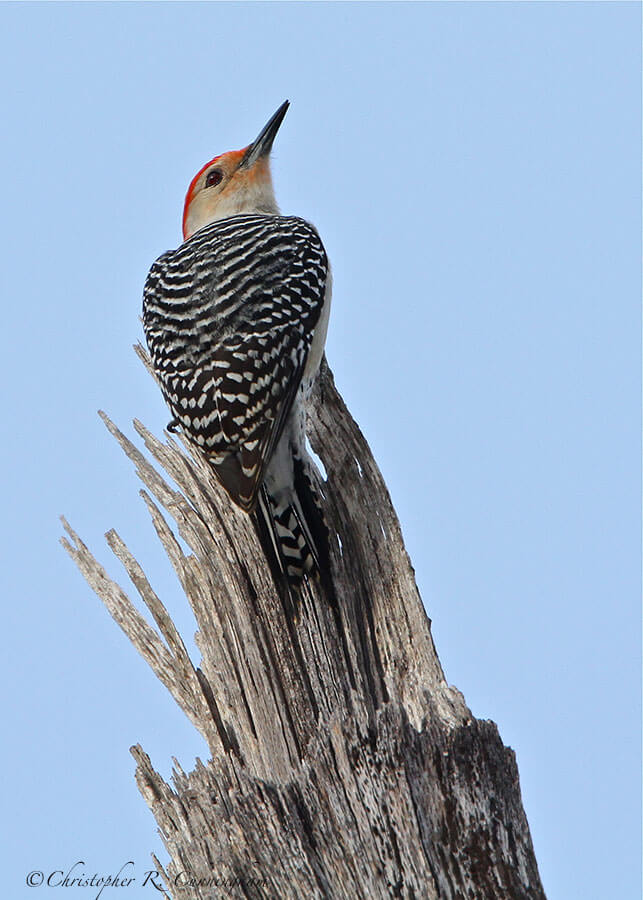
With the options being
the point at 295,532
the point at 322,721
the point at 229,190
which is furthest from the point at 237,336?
the point at 229,190

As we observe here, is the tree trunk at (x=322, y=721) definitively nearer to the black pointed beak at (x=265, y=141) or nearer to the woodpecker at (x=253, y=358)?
the woodpecker at (x=253, y=358)

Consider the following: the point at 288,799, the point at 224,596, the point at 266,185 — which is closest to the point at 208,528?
the point at 224,596

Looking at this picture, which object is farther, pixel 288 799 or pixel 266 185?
pixel 266 185

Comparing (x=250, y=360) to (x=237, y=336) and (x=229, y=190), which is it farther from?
(x=229, y=190)

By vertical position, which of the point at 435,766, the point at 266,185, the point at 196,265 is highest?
the point at 266,185

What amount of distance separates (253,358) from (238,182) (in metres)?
3.15

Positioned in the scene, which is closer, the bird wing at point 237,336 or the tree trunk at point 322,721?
the tree trunk at point 322,721

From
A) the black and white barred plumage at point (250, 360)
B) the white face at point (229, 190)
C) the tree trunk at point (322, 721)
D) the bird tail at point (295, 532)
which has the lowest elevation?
the tree trunk at point (322, 721)

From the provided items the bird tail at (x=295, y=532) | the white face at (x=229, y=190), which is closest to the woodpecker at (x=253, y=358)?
the bird tail at (x=295, y=532)

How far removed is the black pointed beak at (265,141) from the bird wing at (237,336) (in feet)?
5.43

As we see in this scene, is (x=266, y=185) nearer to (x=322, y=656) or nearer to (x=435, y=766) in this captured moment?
(x=322, y=656)

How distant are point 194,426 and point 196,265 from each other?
1.41 metres

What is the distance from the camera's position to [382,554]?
16.5 ft

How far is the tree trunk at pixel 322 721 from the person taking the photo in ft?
12.6
